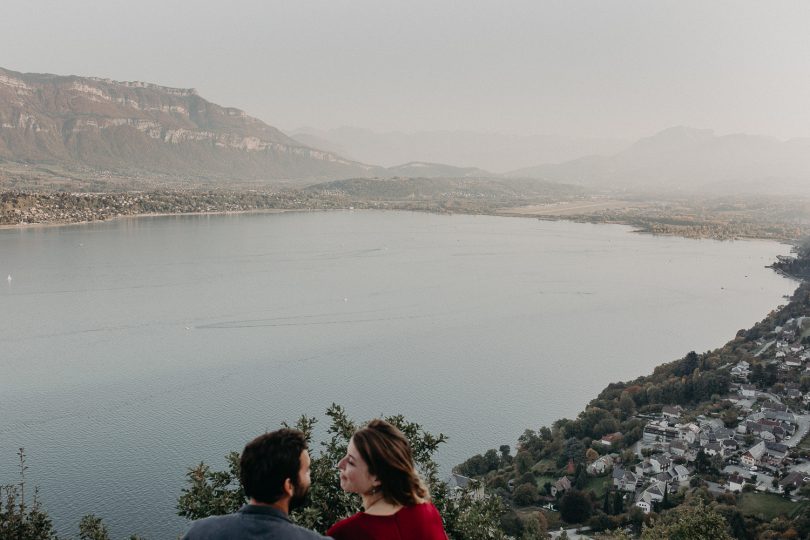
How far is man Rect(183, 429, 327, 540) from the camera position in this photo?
1.25m

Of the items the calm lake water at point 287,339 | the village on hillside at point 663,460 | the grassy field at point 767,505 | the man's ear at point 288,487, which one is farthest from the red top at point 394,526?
the grassy field at point 767,505

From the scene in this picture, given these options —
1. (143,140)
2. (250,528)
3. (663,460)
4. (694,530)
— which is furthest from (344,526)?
(143,140)

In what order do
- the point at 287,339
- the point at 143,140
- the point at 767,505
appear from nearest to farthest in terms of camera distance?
the point at 767,505
the point at 287,339
the point at 143,140

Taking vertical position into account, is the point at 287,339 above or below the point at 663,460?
above

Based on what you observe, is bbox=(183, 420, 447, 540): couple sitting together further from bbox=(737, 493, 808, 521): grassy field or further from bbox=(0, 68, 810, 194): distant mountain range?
bbox=(0, 68, 810, 194): distant mountain range

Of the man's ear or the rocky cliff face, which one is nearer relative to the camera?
the man's ear

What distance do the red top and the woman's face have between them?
6 cm

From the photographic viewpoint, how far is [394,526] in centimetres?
136

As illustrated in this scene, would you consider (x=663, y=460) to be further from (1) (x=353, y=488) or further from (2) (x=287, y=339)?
(1) (x=353, y=488)

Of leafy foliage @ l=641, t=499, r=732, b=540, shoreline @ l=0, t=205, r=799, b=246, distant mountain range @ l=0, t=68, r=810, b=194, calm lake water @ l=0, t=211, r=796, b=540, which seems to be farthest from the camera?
distant mountain range @ l=0, t=68, r=810, b=194

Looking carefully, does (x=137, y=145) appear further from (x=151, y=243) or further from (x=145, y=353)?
(x=145, y=353)

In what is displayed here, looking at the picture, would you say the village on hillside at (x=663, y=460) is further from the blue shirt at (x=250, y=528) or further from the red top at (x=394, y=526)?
the blue shirt at (x=250, y=528)

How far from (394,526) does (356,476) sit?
129mm

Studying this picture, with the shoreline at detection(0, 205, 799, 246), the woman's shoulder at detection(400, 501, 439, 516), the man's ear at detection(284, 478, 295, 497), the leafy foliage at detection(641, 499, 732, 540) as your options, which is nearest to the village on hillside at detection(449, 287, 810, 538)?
the leafy foliage at detection(641, 499, 732, 540)
